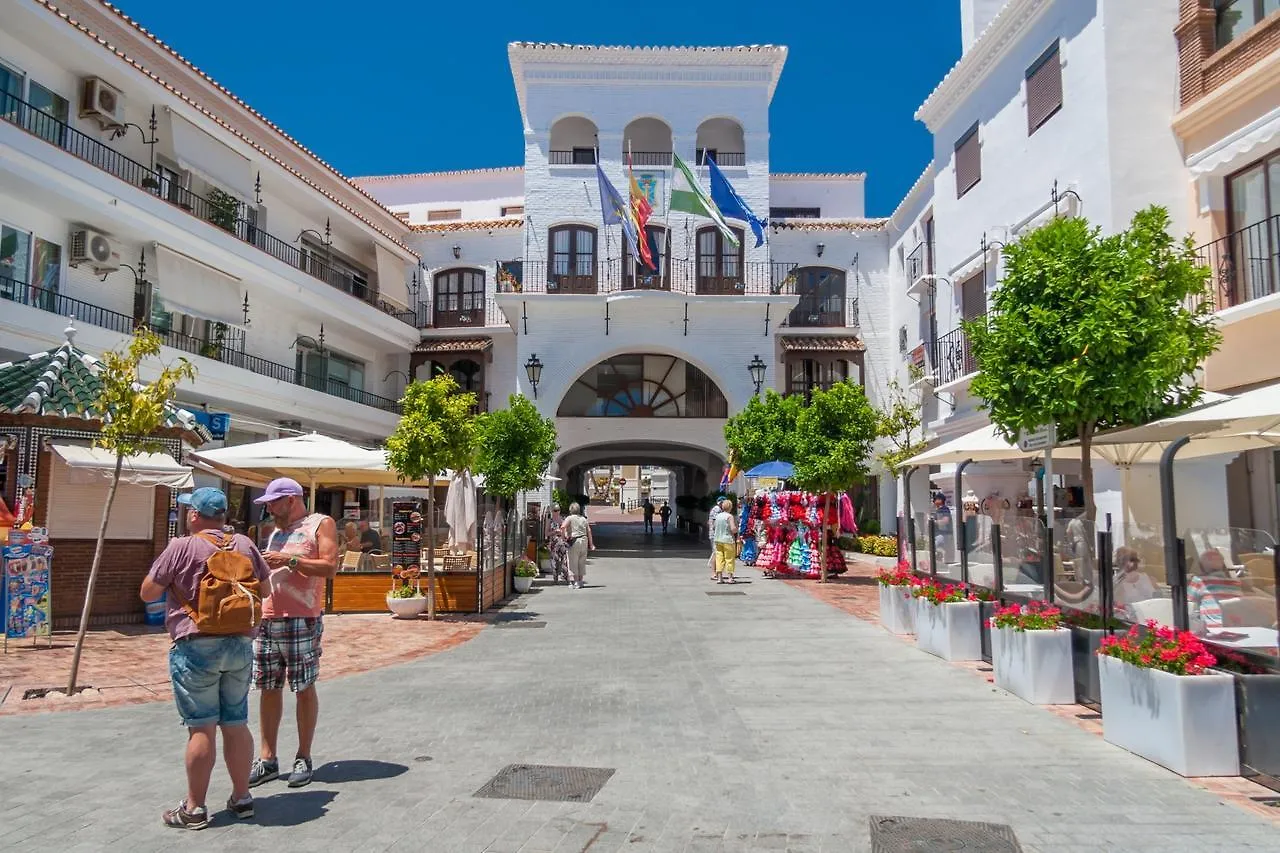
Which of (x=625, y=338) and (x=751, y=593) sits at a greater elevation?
(x=625, y=338)

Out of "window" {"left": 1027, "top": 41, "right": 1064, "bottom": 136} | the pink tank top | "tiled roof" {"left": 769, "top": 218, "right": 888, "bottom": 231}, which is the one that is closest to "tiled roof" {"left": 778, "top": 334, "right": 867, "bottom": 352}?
"tiled roof" {"left": 769, "top": 218, "right": 888, "bottom": 231}

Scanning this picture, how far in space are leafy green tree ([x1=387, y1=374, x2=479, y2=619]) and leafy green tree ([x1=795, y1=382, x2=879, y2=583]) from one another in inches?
346

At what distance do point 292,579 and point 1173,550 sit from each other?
615 cm

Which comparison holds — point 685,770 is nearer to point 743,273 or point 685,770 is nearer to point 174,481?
point 174,481

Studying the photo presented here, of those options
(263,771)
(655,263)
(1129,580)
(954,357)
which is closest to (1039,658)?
(1129,580)

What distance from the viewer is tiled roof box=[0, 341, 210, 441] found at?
11.3 metres

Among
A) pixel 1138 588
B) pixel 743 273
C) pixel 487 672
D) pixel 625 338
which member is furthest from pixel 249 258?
pixel 1138 588

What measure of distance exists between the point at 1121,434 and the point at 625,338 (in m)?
18.7

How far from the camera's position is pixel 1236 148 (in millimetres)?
12516

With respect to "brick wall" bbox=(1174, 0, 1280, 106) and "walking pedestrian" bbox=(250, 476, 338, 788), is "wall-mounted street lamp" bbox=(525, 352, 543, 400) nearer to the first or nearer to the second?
"brick wall" bbox=(1174, 0, 1280, 106)

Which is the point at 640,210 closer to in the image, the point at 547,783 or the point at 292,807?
the point at 547,783

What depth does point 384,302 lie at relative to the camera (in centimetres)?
2917

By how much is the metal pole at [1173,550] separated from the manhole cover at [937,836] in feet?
8.94

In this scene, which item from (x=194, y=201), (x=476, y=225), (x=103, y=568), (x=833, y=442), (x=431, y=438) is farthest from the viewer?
(x=476, y=225)
